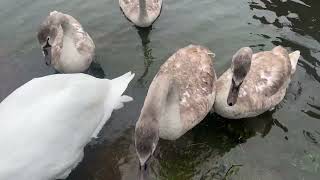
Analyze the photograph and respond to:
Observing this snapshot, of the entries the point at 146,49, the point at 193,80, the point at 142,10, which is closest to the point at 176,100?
the point at 193,80

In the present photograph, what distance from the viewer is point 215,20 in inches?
385

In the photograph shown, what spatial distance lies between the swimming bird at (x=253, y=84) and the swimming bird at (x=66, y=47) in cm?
227

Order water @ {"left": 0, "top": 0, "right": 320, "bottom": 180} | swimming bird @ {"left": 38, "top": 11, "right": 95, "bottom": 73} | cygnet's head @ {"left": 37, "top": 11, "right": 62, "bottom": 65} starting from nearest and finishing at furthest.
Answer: water @ {"left": 0, "top": 0, "right": 320, "bottom": 180}
cygnet's head @ {"left": 37, "top": 11, "right": 62, "bottom": 65}
swimming bird @ {"left": 38, "top": 11, "right": 95, "bottom": 73}

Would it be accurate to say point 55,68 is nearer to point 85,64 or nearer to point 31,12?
point 85,64

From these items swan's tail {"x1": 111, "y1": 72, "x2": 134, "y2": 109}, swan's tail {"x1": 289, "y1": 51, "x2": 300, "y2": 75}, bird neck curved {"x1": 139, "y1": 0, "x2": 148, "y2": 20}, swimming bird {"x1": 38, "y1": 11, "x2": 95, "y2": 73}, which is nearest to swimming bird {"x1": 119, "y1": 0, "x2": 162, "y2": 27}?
bird neck curved {"x1": 139, "y1": 0, "x2": 148, "y2": 20}

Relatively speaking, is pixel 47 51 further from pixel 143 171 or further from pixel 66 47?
pixel 143 171

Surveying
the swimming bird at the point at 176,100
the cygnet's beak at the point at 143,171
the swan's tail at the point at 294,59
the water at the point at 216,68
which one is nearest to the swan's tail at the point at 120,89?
the water at the point at 216,68

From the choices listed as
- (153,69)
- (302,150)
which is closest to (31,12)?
(153,69)

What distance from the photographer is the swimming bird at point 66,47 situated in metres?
7.89

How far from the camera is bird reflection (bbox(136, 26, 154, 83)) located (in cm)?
859

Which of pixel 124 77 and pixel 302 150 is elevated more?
pixel 124 77

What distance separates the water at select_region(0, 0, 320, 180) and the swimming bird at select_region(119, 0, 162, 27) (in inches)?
9.1

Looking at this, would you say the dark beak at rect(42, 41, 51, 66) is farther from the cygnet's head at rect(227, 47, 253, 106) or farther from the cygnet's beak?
the cygnet's beak

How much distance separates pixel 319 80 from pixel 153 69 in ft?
8.85
